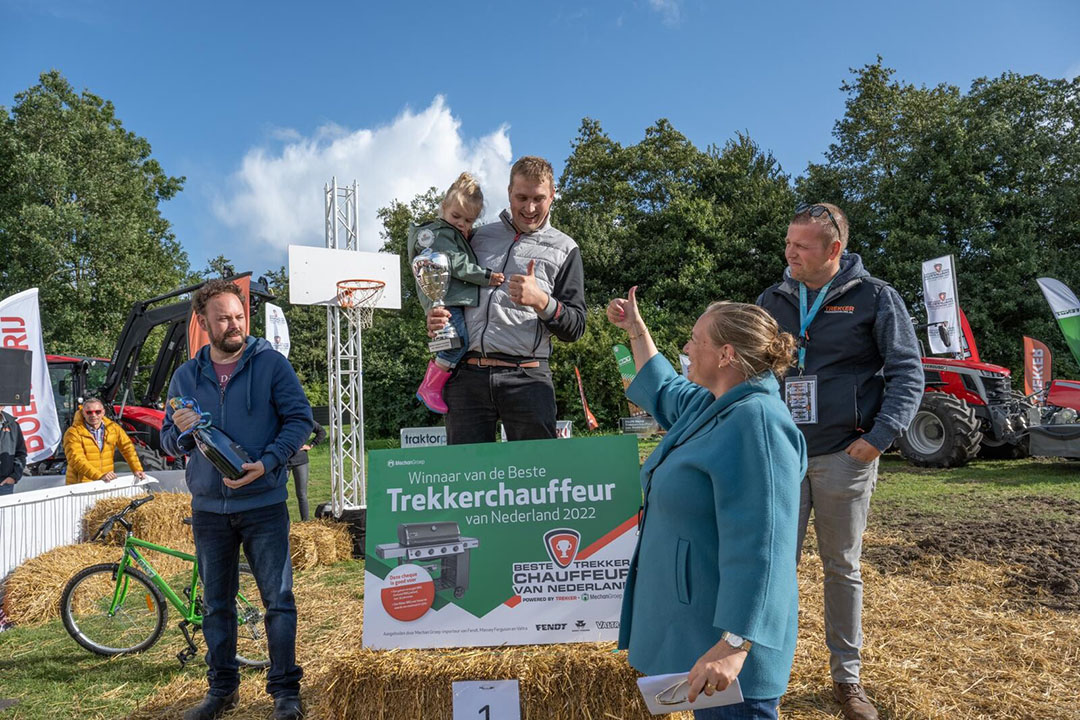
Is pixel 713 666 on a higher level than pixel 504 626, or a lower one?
higher

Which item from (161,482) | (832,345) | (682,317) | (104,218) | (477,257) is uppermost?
(104,218)

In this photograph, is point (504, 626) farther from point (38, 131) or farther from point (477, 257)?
point (38, 131)

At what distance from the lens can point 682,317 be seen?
25828mm

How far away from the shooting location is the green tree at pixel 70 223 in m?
23.5

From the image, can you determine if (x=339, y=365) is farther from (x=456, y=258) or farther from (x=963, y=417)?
(x=963, y=417)

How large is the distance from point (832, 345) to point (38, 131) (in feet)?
98.6

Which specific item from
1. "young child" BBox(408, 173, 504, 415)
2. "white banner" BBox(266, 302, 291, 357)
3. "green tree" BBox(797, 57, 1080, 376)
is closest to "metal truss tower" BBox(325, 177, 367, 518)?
"white banner" BBox(266, 302, 291, 357)

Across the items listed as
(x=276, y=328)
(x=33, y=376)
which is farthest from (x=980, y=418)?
(x=33, y=376)

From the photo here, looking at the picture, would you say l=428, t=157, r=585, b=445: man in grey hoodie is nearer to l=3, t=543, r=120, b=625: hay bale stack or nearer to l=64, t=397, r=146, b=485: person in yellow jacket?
l=3, t=543, r=120, b=625: hay bale stack

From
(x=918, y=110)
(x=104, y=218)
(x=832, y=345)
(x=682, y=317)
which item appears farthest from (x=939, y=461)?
(x=104, y=218)

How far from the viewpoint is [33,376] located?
8.81m

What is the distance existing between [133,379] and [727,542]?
36.7ft

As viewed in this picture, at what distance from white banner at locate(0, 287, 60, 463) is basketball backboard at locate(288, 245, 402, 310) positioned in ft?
10.7

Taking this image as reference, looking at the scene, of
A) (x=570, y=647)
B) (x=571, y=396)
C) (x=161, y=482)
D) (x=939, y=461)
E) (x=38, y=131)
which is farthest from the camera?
(x=38, y=131)
